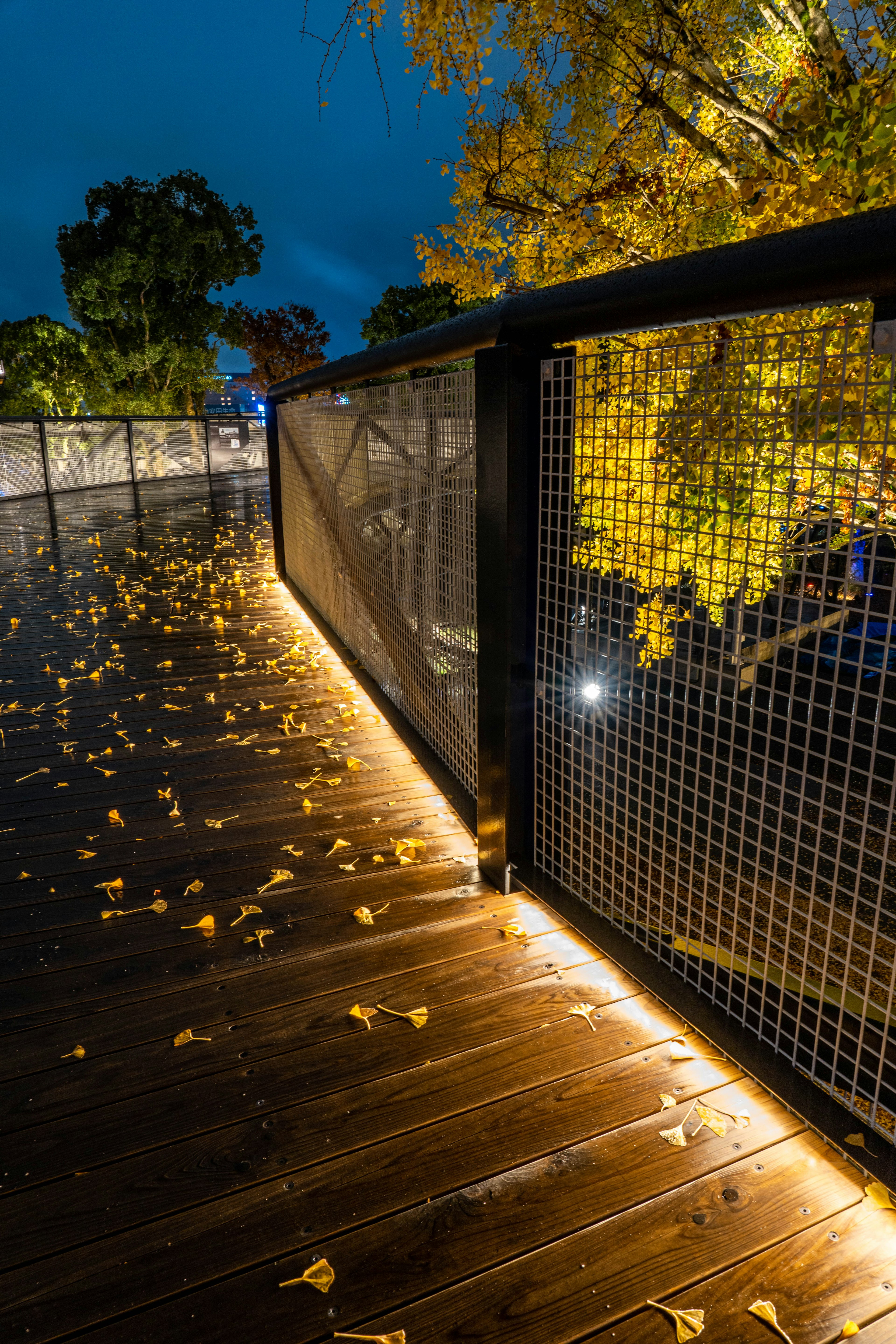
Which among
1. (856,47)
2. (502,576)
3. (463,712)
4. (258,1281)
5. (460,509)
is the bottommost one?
(258,1281)

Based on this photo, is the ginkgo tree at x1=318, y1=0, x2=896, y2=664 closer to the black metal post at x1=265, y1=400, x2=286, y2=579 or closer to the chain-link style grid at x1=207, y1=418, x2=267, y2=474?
the black metal post at x1=265, y1=400, x2=286, y2=579

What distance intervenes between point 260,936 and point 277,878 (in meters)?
0.33

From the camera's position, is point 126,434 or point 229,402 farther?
point 229,402

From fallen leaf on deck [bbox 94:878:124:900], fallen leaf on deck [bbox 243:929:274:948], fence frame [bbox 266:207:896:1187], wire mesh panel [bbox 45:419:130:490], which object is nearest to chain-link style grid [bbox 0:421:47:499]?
wire mesh panel [bbox 45:419:130:490]

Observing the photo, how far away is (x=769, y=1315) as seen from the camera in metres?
1.25

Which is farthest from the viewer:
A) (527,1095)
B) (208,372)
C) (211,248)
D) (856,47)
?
(208,372)

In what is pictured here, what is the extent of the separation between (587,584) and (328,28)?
296 centimetres

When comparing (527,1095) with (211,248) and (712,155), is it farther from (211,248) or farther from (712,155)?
(211,248)

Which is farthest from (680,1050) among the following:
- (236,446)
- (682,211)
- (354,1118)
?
(236,446)

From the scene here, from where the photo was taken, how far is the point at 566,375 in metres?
1.97

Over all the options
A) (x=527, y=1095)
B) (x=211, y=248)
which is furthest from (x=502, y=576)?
(x=211, y=248)

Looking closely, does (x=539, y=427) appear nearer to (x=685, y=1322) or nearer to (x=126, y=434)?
(x=685, y=1322)

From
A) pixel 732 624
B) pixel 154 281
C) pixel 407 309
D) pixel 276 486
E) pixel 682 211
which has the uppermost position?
pixel 407 309

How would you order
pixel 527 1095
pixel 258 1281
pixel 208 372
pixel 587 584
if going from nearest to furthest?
pixel 258 1281, pixel 527 1095, pixel 587 584, pixel 208 372
